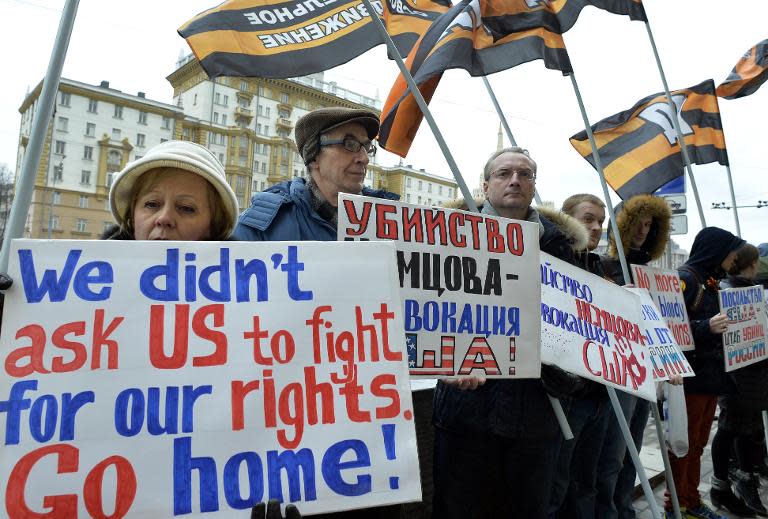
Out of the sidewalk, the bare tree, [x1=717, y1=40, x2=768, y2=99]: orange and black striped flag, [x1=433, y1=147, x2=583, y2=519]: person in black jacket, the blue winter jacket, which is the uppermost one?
the bare tree

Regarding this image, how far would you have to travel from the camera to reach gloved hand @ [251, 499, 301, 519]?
3.78 ft

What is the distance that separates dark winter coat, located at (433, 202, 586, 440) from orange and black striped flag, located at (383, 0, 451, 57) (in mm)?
2221

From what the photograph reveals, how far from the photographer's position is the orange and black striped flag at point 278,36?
8.69ft

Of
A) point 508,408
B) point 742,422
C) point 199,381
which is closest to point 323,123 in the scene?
point 199,381

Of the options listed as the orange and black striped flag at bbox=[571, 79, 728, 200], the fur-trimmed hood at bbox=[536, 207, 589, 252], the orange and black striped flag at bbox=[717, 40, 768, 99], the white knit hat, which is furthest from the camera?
the orange and black striped flag at bbox=[717, 40, 768, 99]

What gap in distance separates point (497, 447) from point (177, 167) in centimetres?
175

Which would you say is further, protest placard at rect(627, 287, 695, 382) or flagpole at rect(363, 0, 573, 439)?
protest placard at rect(627, 287, 695, 382)

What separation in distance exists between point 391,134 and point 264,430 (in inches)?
76.8

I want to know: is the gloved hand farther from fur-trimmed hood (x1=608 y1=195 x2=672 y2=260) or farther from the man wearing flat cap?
fur-trimmed hood (x1=608 y1=195 x2=672 y2=260)

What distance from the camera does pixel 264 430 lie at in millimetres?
1246

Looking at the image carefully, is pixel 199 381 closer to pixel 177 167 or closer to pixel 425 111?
pixel 177 167

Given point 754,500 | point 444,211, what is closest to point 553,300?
point 444,211

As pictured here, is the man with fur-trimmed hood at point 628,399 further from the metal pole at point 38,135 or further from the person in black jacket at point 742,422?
the metal pole at point 38,135

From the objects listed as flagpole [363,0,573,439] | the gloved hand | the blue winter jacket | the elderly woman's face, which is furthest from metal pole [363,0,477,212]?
the gloved hand
